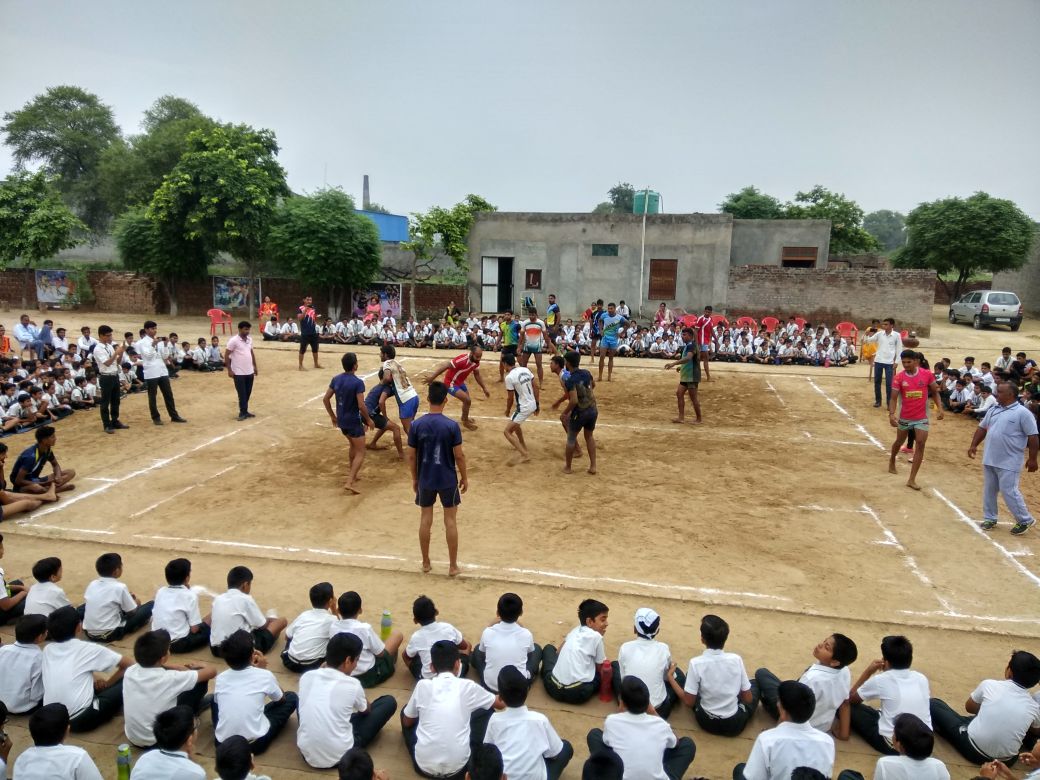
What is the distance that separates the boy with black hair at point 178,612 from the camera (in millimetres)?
5613

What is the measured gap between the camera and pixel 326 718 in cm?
439

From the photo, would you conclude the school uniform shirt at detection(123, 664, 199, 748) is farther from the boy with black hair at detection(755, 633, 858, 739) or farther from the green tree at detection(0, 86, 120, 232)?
the green tree at detection(0, 86, 120, 232)

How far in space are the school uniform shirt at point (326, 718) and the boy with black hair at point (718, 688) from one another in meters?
2.18

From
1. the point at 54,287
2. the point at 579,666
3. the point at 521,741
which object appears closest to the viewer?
the point at 521,741

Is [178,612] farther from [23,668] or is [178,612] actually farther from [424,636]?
[424,636]

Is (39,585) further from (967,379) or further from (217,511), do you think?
(967,379)

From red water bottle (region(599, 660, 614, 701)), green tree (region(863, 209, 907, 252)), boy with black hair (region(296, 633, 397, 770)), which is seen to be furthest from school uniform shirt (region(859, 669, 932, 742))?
green tree (region(863, 209, 907, 252))

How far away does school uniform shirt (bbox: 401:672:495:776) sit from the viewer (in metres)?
4.33

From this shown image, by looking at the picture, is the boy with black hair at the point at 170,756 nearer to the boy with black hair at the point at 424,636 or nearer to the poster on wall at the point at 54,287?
the boy with black hair at the point at 424,636

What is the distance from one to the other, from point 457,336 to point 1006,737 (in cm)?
1946

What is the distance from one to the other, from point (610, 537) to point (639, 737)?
4.22 metres

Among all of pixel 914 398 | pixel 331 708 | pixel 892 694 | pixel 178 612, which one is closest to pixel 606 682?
pixel 892 694

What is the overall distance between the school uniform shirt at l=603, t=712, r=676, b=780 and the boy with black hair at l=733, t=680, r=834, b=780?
49cm

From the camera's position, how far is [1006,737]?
453cm
